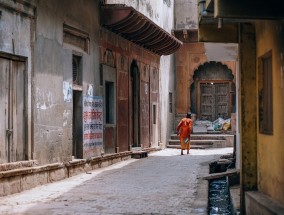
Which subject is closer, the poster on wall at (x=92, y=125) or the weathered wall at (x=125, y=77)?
the poster on wall at (x=92, y=125)

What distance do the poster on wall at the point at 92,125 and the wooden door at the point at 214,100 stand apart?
1283 centimetres

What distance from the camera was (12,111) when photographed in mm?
10445

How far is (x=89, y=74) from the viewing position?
47.0 ft

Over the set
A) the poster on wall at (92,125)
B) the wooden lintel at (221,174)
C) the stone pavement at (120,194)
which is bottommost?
the stone pavement at (120,194)

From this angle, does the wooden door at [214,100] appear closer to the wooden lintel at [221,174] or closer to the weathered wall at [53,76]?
the weathered wall at [53,76]

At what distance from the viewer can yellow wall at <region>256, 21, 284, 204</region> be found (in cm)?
642

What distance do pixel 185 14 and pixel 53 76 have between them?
625 inches

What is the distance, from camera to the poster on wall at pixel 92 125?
550 inches

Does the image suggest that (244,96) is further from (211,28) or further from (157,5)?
(157,5)

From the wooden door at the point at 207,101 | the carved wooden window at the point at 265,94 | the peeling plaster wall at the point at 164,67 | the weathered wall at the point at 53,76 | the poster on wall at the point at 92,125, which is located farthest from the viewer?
the wooden door at the point at 207,101

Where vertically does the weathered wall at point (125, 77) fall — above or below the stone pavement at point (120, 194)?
above

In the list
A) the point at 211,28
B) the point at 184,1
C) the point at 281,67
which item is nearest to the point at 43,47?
the point at 211,28

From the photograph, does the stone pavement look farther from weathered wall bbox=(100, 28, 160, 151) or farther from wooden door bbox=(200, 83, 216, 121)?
wooden door bbox=(200, 83, 216, 121)

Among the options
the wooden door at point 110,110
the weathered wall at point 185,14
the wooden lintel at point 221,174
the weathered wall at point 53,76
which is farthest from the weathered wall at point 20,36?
the weathered wall at point 185,14
